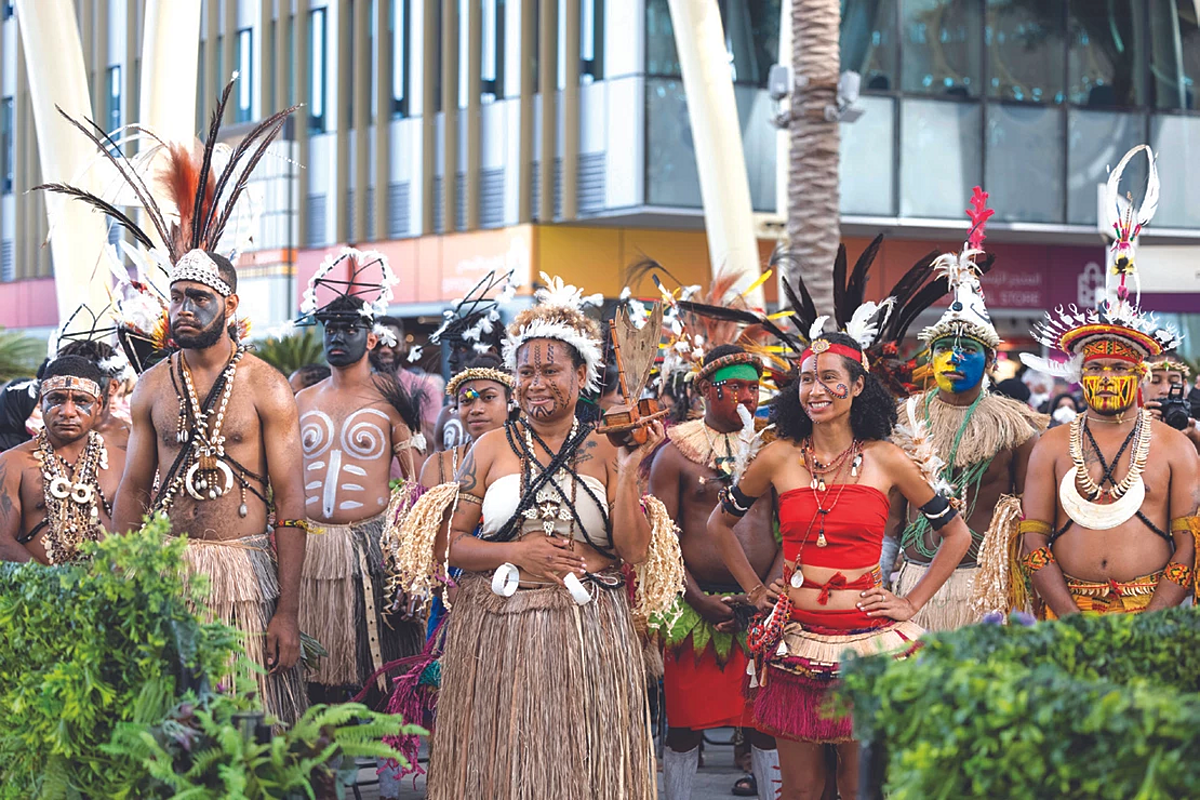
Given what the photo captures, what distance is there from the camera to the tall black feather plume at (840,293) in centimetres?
691

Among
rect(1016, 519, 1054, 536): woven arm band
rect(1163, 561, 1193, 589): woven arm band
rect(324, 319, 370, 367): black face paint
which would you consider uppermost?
rect(324, 319, 370, 367): black face paint

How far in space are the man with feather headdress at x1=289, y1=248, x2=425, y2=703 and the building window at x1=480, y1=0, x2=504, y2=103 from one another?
1708 cm

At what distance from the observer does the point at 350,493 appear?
815cm

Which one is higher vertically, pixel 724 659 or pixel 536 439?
pixel 536 439

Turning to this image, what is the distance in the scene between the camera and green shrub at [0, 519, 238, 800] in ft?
13.6

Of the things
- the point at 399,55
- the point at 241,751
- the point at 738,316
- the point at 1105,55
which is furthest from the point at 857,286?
the point at 399,55

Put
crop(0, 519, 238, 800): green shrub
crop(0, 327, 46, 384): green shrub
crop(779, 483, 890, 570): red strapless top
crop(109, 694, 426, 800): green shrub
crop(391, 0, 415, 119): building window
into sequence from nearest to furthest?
crop(109, 694, 426, 800): green shrub < crop(0, 519, 238, 800): green shrub < crop(779, 483, 890, 570): red strapless top < crop(0, 327, 46, 384): green shrub < crop(391, 0, 415, 119): building window

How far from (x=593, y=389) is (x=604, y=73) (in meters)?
17.8

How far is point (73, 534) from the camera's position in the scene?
22.3 feet

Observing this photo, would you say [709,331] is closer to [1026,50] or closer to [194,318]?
[194,318]

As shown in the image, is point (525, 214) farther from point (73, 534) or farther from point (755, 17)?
point (73, 534)

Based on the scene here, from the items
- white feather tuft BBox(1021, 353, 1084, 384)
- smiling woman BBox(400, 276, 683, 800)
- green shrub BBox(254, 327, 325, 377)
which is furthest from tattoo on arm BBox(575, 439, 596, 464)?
green shrub BBox(254, 327, 325, 377)

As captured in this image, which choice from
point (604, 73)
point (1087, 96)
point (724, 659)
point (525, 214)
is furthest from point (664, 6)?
point (724, 659)

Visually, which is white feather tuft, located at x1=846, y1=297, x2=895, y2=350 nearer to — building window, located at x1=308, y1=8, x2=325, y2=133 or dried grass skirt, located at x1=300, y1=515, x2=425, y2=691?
dried grass skirt, located at x1=300, y1=515, x2=425, y2=691
